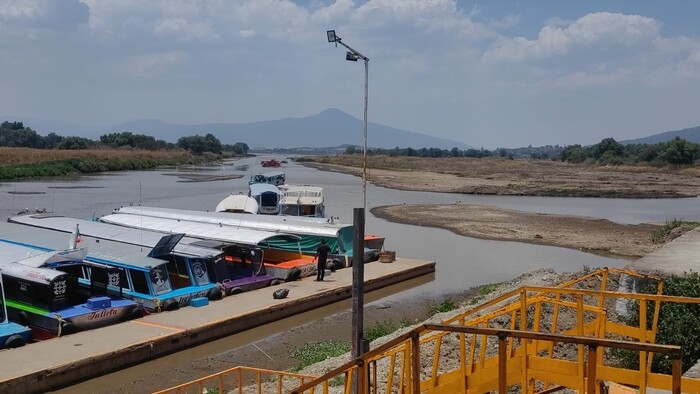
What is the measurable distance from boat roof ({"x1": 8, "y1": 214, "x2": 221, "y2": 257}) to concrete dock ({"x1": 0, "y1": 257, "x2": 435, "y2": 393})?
192cm

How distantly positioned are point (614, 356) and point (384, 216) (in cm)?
3497

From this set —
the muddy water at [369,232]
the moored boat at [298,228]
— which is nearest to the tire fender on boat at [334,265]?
the moored boat at [298,228]

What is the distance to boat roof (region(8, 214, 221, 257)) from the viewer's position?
19.9 meters

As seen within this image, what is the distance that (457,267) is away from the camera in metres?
28.8

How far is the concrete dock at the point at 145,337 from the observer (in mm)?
12969

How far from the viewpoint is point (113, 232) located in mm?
23719

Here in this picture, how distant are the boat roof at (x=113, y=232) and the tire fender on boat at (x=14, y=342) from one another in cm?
575

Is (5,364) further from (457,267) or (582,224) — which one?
(582,224)

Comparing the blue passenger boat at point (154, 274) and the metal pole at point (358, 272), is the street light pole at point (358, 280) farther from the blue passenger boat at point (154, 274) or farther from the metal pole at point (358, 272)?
the blue passenger boat at point (154, 274)

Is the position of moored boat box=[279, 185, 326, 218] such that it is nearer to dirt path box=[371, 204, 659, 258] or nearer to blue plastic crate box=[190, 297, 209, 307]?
dirt path box=[371, 204, 659, 258]

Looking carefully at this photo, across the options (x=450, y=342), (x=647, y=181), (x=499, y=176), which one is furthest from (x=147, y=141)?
(x=450, y=342)

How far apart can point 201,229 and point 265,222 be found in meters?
3.02

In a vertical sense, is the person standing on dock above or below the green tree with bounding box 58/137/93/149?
below

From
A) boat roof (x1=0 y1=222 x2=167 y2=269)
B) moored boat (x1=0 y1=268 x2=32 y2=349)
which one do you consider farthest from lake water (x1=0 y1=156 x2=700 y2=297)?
moored boat (x1=0 y1=268 x2=32 y2=349)
